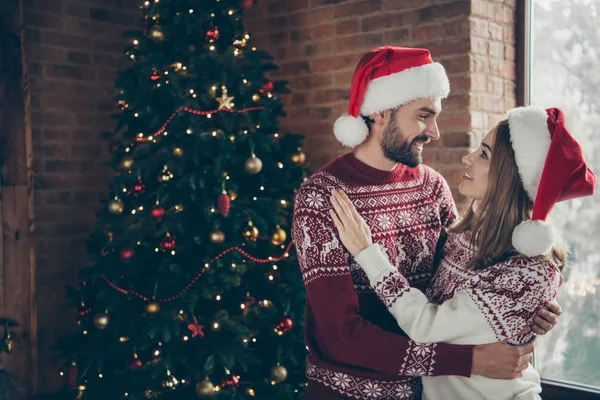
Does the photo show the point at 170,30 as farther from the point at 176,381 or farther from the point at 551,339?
the point at 551,339

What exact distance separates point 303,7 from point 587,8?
1.50 metres

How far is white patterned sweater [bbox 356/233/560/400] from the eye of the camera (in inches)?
70.1

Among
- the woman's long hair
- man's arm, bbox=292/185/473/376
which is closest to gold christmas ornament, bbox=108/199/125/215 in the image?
man's arm, bbox=292/185/473/376

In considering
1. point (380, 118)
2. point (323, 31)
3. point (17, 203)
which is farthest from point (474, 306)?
point (17, 203)

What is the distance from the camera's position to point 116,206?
3.10 meters

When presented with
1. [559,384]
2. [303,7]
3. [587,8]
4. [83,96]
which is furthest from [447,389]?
[83,96]

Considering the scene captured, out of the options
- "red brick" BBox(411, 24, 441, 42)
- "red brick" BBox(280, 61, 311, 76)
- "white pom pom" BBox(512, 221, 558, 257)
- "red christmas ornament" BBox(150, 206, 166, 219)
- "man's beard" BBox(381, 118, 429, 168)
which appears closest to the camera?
"white pom pom" BBox(512, 221, 558, 257)

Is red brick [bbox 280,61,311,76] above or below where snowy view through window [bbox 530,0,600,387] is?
above

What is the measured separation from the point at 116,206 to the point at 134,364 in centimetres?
73

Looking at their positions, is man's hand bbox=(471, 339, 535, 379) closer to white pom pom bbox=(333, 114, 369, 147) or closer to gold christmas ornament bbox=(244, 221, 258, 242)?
white pom pom bbox=(333, 114, 369, 147)

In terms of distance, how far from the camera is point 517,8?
320 cm

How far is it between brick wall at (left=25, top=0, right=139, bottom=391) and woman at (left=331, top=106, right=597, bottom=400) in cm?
220

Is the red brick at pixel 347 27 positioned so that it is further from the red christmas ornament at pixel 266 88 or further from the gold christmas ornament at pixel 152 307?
the gold christmas ornament at pixel 152 307

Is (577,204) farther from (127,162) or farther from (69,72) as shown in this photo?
(69,72)
